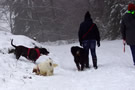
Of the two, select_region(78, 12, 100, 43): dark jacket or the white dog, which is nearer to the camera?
the white dog

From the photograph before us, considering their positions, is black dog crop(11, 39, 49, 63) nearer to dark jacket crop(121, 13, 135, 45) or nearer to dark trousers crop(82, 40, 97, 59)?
dark trousers crop(82, 40, 97, 59)

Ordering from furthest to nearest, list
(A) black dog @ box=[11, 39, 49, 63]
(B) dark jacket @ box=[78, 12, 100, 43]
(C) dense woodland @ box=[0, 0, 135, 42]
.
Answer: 1. (C) dense woodland @ box=[0, 0, 135, 42]
2. (A) black dog @ box=[11, 39, 49, 63]
3. (B) dark jacket @ box=[78, 12, 100, 43]

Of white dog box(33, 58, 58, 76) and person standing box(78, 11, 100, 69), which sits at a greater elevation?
person standing box(78, 11, 100, 69)

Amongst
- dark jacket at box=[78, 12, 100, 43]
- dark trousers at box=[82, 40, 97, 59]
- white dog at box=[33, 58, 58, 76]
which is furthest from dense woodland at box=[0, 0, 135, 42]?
white dog at box=[33, 58, 58, 76]

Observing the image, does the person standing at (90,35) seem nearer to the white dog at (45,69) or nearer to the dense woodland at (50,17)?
the white dog at (45,69)

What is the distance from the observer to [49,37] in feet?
102

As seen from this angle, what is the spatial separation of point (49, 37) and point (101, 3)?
9.71 m

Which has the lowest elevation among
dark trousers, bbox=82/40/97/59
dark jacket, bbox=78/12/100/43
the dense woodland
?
the dense woodland

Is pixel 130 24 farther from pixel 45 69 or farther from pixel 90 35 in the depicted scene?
pixel 45 69

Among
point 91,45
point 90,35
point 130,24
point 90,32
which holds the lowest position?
point 91,45

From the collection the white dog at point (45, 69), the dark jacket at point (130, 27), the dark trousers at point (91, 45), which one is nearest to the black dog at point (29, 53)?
the white dog at point (45, 69)

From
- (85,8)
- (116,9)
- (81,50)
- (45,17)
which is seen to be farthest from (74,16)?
(81,50)

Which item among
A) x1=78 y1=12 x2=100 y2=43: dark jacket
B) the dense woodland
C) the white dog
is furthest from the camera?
the dense woodland

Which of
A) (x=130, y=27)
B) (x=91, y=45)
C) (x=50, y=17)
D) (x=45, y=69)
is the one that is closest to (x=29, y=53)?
(x=45, y=69)
